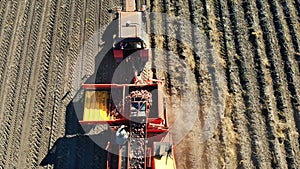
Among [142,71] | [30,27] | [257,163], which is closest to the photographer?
[257,163]

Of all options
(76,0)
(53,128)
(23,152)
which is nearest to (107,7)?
(76,0)

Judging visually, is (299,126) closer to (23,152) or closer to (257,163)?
(257,163)

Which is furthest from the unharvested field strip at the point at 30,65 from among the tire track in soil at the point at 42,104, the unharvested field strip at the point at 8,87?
the unharvested field strip at the point at 8,87

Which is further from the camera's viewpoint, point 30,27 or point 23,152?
point 30,27

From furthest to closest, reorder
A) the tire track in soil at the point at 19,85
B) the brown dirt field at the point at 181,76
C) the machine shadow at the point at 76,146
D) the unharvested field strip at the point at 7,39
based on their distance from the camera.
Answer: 1. the unharvested field strip at the point at 7,39
2. the tire track in soil at the point at 19,85
3. the brown dirt field at the point at 181,76
4. the machine shadow at the point at 76,146

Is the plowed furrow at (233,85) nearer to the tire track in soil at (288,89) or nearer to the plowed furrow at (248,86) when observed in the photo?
the plowed furrow at (248,86)

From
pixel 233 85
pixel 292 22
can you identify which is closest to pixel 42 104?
pixel 233 85
